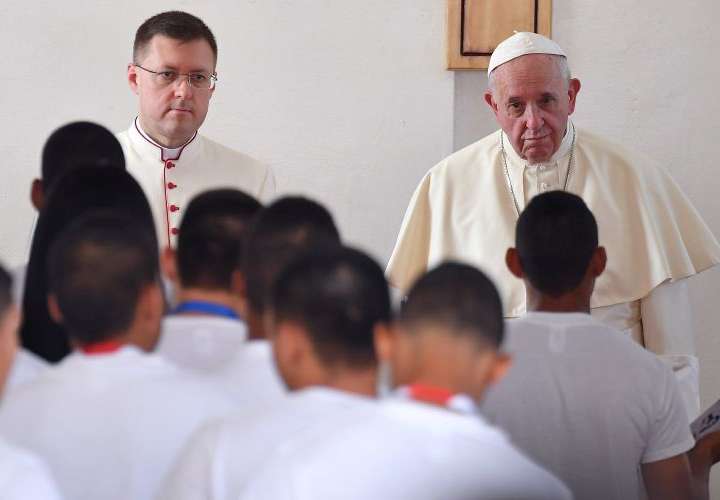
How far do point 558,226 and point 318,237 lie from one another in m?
0.79

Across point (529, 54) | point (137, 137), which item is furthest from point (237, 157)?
point (529, 54)

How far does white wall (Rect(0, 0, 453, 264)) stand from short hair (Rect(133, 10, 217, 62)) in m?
1.14

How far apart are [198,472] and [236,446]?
0.09 metres

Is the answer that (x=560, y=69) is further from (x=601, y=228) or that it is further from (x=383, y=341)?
(x=383, y=341)

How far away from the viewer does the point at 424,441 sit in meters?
2.25

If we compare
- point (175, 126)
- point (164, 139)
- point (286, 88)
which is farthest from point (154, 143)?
point (286, 88)

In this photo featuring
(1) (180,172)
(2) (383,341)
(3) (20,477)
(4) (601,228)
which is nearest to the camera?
(3) (20,477)

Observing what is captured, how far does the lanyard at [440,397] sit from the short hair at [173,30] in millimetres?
3315

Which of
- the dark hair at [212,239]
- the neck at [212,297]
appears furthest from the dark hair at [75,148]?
the neck at [212,297]

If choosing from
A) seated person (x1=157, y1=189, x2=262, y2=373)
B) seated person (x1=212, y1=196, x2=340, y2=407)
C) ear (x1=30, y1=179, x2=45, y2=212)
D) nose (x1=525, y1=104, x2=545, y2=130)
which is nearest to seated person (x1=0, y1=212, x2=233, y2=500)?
seated person (x1=212, y1=196, x2=340, y2=407)

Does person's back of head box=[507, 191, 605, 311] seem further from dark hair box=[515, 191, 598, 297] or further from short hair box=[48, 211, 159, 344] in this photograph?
short hair box=[48, 211, 159, 344]

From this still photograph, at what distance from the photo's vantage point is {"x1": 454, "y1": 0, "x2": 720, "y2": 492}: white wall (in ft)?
21.5

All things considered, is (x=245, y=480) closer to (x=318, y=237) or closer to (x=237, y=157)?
(x=318, y=237)

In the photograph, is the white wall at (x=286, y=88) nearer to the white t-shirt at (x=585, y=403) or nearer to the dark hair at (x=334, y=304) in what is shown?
the white t-shirt at (x=585, y=403)
